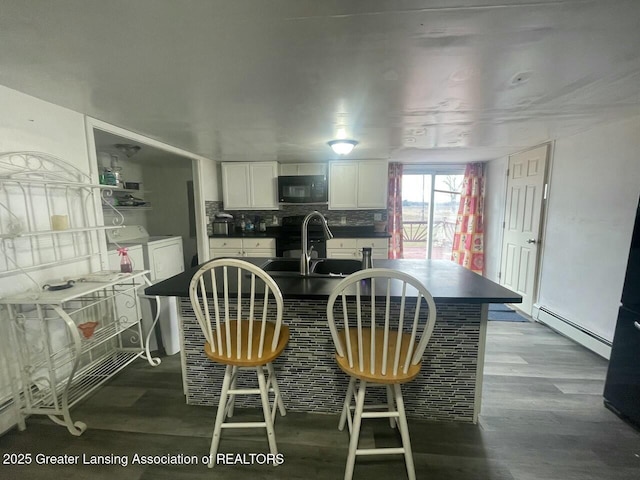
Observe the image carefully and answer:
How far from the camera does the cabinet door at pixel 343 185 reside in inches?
167

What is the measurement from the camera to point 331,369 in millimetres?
1771

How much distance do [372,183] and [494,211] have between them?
1.96 meters

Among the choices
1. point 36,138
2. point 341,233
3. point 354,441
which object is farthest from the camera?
point 341,233

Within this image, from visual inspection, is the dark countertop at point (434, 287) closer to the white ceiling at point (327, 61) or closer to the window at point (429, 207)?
the white ceiling at point (327, 61)

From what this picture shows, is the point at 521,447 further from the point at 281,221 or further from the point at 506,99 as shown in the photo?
the point at 281,221

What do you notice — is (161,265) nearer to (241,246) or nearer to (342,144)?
(241,246)

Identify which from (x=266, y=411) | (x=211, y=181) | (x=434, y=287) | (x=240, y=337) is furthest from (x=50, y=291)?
(x=211, y=181)

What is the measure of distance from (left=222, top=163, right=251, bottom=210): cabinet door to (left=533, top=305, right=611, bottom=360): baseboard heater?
400 cm

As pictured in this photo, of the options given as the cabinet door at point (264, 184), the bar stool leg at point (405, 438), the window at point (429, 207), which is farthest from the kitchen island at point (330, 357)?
the window at point (429, 207)

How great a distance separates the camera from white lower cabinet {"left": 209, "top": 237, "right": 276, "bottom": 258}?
4.15m

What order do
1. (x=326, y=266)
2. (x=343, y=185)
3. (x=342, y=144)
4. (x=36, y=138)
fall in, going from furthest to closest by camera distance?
(x=343, y=185), (x=342, y=144), (x=326, y=266), (x=36, y=138)

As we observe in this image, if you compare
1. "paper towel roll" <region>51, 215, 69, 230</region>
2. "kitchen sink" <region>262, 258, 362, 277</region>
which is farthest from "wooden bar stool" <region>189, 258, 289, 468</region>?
"paper towel roll" <region>51, 215, 69, 230</region>

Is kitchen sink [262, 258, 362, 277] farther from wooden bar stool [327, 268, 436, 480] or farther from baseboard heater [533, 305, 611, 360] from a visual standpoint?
baseboard heater [533, 305, 611, 360]

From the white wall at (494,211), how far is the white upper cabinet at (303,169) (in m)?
2.61
